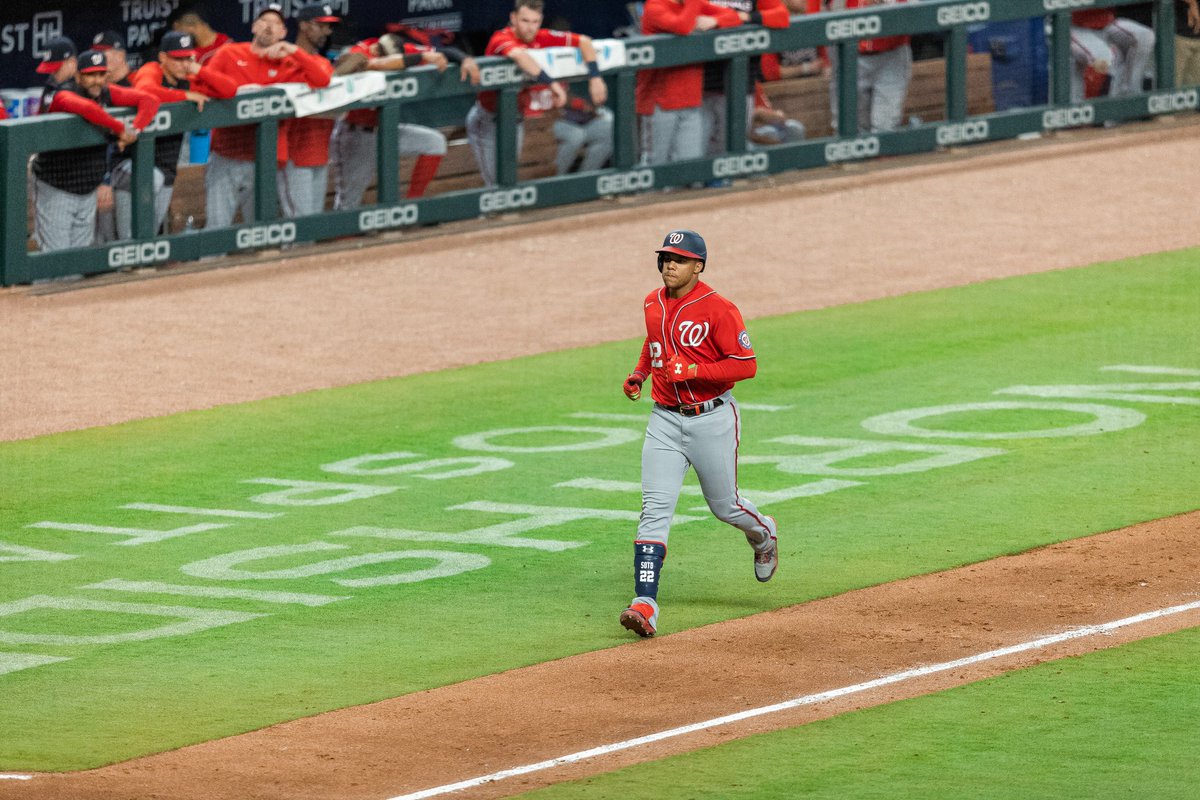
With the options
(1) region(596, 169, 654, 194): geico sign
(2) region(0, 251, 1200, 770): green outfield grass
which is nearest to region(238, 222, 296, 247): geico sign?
(1) region(596, 169, 654, 194): geico sign

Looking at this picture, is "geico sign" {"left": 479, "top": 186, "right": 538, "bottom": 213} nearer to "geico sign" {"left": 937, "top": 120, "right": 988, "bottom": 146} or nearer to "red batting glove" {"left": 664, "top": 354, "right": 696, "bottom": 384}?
"geico sign" {"left": 937, "top": 120, "right": 988, "bottom": 146}

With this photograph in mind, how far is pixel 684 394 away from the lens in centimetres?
932

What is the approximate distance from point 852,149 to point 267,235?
6.45m

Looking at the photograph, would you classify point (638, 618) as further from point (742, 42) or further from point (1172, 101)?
point (1172, 101)

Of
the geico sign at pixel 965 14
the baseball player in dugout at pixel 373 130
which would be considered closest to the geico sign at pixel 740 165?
the geico sign at pixel 965 14

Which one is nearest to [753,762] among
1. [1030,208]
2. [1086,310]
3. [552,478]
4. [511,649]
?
[511,649]

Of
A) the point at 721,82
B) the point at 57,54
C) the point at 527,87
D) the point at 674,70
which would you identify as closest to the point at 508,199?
the point at 527,87

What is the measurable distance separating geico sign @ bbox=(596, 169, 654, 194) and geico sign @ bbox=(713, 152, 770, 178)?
0.77 metres

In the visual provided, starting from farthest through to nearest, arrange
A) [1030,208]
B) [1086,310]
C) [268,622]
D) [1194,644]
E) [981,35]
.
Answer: [981,35]
[1030,208]
[1086,310]
[268,622]
[1194,644]

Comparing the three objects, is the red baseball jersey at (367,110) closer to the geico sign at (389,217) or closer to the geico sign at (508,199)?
the geico sign at (389,217)

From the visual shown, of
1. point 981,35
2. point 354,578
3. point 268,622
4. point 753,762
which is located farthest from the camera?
point 981,35

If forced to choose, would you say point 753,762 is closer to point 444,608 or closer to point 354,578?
point 444,608

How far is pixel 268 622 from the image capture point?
31.1 ft

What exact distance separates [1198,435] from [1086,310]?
151 inches
